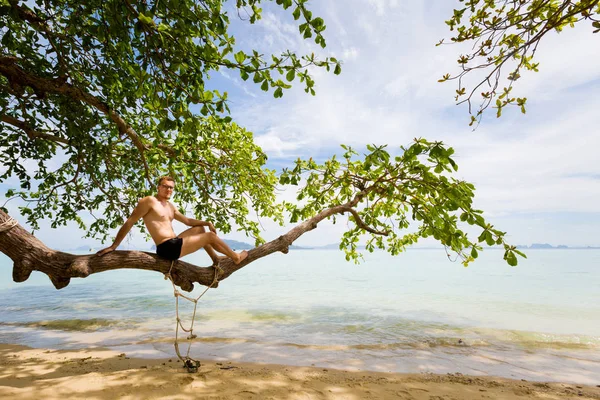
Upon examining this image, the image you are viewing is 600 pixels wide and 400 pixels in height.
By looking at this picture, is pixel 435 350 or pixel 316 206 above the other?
pixel 316 206

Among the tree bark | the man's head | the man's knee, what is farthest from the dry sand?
the man's head

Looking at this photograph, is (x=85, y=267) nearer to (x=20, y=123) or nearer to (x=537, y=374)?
(x=20, y=123)

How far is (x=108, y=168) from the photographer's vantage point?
24.2 feet

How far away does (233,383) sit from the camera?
14.8 feet

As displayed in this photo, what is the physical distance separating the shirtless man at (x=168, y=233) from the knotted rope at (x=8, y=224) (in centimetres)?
113

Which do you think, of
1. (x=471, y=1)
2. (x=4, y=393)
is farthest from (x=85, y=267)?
(x=471, y=1)

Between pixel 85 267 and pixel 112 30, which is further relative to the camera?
pixel 85 267

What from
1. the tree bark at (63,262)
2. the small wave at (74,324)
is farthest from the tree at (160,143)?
the small wave at (74,324)

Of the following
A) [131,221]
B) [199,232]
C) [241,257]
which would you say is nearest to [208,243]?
[199,232]

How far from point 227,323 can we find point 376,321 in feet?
18.8

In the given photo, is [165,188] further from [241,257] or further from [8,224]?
[8,224]

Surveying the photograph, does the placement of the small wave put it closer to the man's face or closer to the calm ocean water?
the calm ocean water

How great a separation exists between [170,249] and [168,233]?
1.12 ft

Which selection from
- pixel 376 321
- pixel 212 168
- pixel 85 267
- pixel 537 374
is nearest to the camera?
pixel 85 267
